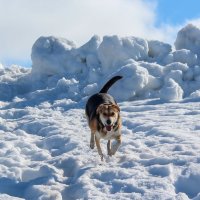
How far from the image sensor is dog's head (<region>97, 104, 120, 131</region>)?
7.25 metres

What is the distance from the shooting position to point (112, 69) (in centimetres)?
1638

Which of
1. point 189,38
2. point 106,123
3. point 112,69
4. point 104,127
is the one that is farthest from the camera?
point 189,38

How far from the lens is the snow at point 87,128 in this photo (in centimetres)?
619

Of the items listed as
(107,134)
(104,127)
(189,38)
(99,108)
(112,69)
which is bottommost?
(107,134)

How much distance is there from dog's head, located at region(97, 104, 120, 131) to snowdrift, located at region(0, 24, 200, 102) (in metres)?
6.00

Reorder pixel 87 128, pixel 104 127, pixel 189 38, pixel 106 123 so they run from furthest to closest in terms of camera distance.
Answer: pixel 189 38
pixel 87 128
pixel 104 127
pixel 106 123

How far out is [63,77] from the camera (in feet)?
54.7

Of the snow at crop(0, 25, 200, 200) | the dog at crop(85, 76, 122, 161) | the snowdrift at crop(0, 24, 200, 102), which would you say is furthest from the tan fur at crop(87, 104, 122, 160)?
the snowdrift at crop(0, 24, 200, 102)

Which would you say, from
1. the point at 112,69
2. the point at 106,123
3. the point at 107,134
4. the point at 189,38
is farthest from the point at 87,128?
the point at 189,38

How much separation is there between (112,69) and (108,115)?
30.2ft

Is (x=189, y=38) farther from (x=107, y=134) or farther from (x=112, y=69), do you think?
(x=107, y=134)

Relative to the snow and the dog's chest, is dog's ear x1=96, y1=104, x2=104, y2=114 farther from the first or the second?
the snow

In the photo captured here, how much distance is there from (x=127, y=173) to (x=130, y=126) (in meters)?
3.87

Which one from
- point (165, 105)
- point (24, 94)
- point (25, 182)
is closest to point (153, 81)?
point (165, 105)
